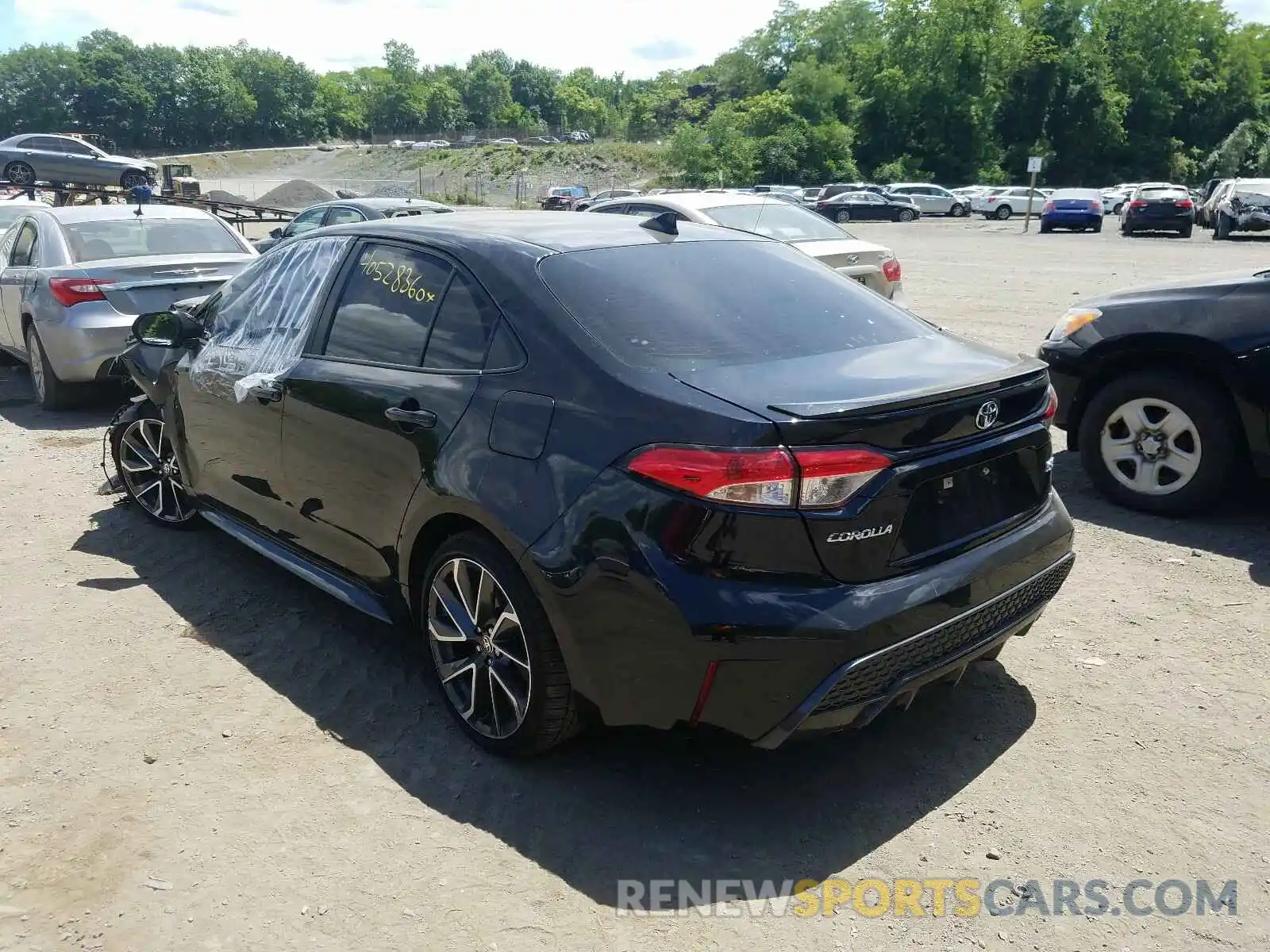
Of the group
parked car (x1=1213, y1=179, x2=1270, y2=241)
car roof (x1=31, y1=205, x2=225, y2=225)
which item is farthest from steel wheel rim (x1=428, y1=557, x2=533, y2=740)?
parked car (x1=1213, y1=179, x2=1270, y2=241)

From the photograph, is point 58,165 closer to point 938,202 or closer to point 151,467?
point 151,467

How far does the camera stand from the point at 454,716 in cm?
354

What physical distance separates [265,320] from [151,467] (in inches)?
66.7

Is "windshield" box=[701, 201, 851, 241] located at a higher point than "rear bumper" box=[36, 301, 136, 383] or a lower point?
higher

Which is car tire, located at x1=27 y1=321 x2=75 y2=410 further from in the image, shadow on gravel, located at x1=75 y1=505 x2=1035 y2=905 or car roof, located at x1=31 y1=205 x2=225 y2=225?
shadow on gravel, located at x1=75 y1=505 x2=1035 y2=905

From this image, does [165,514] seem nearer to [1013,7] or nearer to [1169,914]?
[1169,914]

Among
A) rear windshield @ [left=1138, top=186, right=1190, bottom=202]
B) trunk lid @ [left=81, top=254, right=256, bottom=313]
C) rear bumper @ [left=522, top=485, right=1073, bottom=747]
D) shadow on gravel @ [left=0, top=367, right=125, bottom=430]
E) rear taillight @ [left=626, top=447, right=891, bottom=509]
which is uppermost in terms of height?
rear windshield @ [left=1138, top=186, right=1190, bottom=202]

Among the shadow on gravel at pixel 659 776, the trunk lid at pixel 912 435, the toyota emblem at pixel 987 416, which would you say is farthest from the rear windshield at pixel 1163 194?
the toyota emblem at pixel 987 416

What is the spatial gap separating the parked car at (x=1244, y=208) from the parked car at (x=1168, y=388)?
27.1 m

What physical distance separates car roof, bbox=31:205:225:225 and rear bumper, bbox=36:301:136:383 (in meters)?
1.17

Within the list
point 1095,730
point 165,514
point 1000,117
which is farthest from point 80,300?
point 1000,117

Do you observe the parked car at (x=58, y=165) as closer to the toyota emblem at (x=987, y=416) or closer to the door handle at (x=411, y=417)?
the door handle at (x=411, y=417)

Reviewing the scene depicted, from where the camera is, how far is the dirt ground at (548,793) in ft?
8.69

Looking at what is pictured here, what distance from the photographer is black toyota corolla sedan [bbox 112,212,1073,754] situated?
2686 mm
